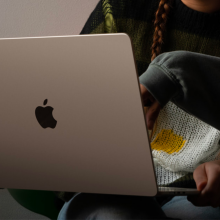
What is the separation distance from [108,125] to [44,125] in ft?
0.37

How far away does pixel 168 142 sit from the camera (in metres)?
0.79

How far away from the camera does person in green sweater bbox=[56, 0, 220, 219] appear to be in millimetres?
445

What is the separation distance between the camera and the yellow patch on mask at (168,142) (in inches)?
30.3

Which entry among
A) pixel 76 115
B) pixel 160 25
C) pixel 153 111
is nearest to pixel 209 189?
pixel 153 111

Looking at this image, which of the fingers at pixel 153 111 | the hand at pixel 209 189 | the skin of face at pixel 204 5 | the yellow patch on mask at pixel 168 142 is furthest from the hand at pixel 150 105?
the skin of face at pixel 204 5

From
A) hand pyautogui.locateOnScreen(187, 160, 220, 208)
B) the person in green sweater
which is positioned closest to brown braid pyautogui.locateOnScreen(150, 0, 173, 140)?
the person in green sweater

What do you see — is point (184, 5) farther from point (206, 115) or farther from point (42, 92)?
point (42, 92)

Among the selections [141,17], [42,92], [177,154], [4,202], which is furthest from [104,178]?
[4,202]

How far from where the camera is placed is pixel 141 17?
0.88 metres

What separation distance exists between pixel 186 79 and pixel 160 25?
47cm

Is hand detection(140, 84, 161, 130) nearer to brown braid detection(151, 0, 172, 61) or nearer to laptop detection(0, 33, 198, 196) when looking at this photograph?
laptop detection(0, 33, 198, 196)

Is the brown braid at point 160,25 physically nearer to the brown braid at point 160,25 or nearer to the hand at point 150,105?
the brown braid at point 160,25

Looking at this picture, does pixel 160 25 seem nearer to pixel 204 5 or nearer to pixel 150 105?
pixel 204 5

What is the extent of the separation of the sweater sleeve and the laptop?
78 millimetres
